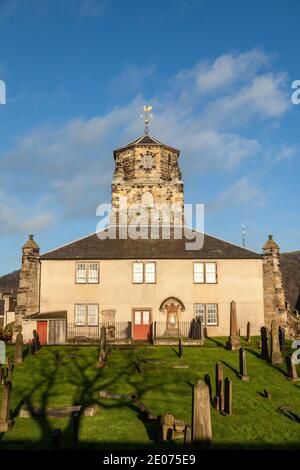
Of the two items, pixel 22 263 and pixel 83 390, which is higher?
pixel 22 263

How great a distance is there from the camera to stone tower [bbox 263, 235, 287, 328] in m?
33.6

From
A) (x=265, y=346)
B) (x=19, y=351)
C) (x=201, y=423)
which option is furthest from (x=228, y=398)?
(x=19, y=351)

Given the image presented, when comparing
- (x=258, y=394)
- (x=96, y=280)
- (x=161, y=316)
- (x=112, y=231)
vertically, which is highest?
(x=112, y=231)

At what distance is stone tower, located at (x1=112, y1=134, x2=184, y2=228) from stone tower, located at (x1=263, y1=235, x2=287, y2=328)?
12.9 meters

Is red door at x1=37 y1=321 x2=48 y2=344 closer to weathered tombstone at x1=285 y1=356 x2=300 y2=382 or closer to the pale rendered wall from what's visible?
the pale rendered wall

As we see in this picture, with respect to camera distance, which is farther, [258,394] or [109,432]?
[258,394]

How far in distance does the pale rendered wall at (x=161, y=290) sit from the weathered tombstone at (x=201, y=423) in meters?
22.7

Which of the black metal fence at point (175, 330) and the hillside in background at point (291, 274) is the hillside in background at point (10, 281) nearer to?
the hillside in background at point (291, 274)

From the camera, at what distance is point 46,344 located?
3044cm

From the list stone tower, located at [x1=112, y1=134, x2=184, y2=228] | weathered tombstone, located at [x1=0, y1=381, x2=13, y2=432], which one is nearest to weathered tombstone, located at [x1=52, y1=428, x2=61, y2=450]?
weathered tombstone, located at [x1=0, y1=381, x2=13, y2=432]

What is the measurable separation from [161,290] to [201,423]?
76.1ft
